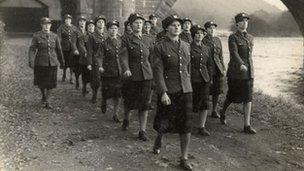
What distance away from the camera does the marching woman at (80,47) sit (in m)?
11.4

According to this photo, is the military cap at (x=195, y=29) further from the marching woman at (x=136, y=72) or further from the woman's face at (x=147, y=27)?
the woman's face at (x=147, y=27)

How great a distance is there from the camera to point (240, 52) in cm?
852

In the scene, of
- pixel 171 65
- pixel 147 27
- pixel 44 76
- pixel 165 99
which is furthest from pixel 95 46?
pixel 165 99

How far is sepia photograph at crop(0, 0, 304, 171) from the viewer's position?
6592 millimetres

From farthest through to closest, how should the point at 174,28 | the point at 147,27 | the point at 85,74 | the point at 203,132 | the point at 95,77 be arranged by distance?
the point at 85,74, the point at 95,77, the point at 147,27, the point at 203,132, the point at 174,28

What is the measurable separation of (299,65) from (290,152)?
67.8 feet

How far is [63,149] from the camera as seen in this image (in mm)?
7199

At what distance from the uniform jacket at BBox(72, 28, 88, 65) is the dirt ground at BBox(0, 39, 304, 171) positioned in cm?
94

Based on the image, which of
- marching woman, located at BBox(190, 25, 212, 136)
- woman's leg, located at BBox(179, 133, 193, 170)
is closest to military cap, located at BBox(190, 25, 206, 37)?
marching woman, located at BBox(190, 25, 212, 136)

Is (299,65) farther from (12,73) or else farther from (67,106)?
(67,106)

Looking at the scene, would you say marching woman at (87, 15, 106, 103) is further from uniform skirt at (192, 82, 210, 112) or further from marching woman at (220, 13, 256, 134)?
marching woman at (220, 13, 256, 134)

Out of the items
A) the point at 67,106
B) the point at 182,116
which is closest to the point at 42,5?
the point at 67,106

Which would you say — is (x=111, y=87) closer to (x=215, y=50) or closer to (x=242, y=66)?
(x=215, y=50)

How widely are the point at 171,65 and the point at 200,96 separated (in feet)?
6.24
